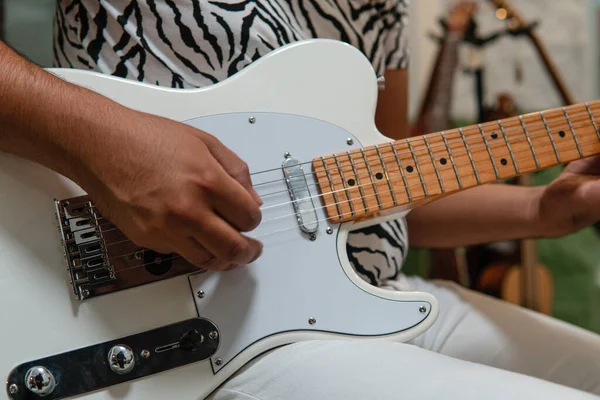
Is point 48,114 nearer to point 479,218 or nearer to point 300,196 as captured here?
point 300,196

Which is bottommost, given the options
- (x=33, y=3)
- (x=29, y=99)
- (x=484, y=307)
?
(x=484, y=307)

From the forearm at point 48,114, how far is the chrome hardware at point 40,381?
0.60 feet

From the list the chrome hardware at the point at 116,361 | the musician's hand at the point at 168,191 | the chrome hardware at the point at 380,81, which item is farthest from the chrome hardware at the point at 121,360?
the chrome hardware at the point at 380,81

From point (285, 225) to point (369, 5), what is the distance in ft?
1.15

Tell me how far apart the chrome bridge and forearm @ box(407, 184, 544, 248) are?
48cm

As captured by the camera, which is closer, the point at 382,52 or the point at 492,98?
the point at 382,52

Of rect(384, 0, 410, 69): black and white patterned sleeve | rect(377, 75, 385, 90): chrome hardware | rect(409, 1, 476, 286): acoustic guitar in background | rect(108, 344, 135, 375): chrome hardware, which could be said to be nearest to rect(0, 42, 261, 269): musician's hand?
rect(108, 344, 135, 375): chrome hardware

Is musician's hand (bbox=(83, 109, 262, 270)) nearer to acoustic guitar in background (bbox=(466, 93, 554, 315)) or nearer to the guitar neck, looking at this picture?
the guitar neck

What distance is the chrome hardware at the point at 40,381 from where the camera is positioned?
22.0 inches

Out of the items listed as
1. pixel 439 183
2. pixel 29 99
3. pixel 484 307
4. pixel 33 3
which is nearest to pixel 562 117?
pixel 439 183

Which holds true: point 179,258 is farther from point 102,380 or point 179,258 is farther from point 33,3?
point 33,3

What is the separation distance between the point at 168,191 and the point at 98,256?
12cm

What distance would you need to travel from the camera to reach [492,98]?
6.54ft

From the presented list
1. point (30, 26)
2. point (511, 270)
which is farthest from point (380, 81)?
point (511, 270)
